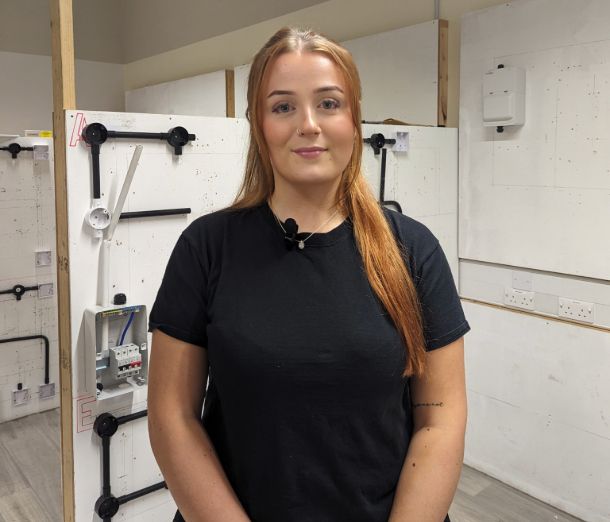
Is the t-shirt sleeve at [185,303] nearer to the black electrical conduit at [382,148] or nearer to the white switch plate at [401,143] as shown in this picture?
the black electrical conduit at [382,148]

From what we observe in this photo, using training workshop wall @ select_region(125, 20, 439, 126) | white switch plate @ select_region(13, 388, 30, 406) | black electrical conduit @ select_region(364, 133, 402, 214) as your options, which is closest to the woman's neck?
black electrical conduit @ select_region(364, 133, 402, 214)

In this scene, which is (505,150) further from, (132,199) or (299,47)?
(299,47)

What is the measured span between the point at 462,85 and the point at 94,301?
6.36 feet

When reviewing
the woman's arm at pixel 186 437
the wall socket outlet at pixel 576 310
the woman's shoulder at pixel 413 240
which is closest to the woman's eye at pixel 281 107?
the woman's shoulder at pixel 413 240

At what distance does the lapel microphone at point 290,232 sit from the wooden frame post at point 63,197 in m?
0.93

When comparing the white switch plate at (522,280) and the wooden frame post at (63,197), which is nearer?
the wooden frame post at (63,197)

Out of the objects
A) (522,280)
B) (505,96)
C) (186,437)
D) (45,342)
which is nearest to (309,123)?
(186,437)

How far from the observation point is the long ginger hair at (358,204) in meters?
1.01

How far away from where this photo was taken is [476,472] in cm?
288

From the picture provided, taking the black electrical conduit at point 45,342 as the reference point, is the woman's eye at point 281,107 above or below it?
A: above

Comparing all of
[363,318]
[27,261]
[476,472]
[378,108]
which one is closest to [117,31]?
[27,261]

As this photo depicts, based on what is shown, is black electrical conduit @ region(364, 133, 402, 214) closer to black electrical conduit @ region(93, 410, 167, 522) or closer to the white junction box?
the white junction box

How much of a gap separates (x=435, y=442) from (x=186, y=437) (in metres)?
0.44

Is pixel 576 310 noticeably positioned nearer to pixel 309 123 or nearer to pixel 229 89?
pixel 309 123
